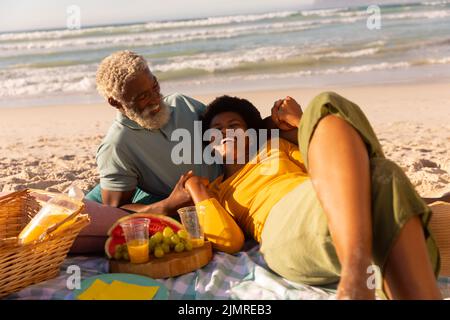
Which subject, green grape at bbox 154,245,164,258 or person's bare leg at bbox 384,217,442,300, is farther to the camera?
green grape at bbox 154,245,164,258

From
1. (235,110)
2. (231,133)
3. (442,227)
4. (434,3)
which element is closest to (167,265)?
(231,133)

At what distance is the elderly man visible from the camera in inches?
119

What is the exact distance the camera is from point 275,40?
43.3 ft

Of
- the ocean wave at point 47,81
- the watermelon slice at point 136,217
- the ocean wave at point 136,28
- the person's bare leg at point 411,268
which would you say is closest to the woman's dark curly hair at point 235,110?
the watermelon slice at point 136,217

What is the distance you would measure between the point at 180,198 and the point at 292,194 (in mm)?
646

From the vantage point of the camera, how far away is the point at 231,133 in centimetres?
299

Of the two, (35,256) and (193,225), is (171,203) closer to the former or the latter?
(193,225)

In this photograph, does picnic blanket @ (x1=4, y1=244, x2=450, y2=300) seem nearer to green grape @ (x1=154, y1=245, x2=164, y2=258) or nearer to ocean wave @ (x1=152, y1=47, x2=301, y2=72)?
green grape @ (x1=154, y1=245, x2=164, y2=258)

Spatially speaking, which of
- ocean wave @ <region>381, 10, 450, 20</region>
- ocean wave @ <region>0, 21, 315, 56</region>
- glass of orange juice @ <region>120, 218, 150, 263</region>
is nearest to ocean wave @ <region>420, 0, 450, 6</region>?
ocean wave @ <region>381, 10, 450, 20</region>

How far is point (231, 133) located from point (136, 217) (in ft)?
1.93

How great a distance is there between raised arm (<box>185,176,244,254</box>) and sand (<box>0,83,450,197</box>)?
1.86 m
